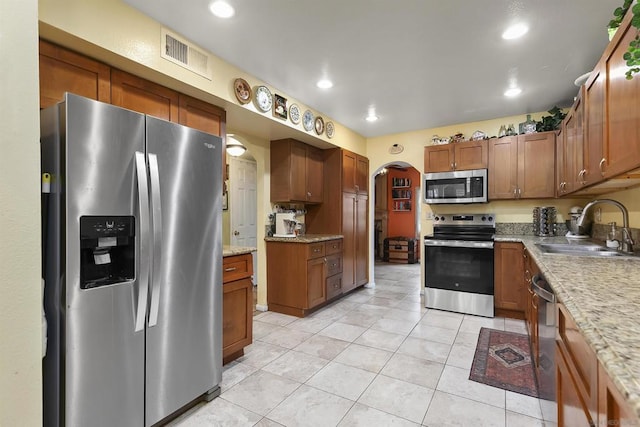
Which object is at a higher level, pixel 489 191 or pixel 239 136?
pixel 239 136

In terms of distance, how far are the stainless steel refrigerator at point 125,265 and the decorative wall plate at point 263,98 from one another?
3.55 feet

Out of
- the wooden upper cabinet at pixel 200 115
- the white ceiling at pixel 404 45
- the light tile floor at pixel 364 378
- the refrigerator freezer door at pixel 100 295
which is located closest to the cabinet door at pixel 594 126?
the white ceiling at pixel 404 45

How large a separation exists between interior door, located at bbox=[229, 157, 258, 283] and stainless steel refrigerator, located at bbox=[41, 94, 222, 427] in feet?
9.62

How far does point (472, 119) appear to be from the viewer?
13.5 ft

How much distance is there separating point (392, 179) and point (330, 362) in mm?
6277

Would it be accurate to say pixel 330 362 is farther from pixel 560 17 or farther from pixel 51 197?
pixel 560 17

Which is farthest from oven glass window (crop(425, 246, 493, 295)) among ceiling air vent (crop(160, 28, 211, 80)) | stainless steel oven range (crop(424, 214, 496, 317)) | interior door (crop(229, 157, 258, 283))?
ceiling air vent (crop(160, 28, 211, 80))

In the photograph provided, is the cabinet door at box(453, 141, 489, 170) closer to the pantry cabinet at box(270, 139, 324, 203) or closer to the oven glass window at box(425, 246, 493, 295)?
the oven glass window at box(425, 246, 493, 295)

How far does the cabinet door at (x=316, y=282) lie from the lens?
11.8 ft

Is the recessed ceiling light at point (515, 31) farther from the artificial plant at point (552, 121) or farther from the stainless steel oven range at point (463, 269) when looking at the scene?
the stainless steel oven range at point (463, 269)

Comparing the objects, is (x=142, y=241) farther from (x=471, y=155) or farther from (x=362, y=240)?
(x=471, y=155)

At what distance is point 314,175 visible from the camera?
4297 mm

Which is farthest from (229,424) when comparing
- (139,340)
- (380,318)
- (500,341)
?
(500,341)

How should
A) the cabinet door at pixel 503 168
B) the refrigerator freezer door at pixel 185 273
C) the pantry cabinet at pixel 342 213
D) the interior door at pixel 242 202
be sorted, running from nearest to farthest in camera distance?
the refrigerator freezer door at pixel 185 273
the cabinet door at pixel 503 168
the pantry cabinet at pixel 342 213
the interior door at pixel 242 202
